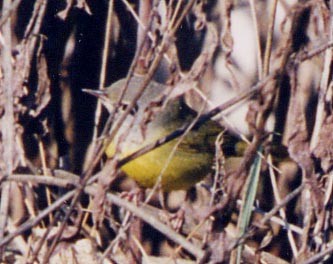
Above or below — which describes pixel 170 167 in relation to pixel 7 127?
below

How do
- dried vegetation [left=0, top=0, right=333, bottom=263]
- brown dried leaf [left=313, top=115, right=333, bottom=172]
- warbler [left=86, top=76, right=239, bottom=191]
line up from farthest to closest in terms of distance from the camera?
warbler [left=86, top=76, right=239, bottom=191] < dried vegetation [left=0, top=0, right=333, bottom=263] < brown dried leaf [left=313, top=115, right=333, bottom=172]

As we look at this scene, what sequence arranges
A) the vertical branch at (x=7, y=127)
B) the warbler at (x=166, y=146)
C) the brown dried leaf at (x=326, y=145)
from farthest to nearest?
1. the warbler at (x=166, y=146)
2. the vertical branch at (x=7, y=127)
3. the brown dried leaf at (x=326, y=145)

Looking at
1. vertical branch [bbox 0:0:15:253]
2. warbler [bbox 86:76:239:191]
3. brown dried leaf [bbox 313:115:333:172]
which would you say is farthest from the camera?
warbler [bbox 86:76:239:191]

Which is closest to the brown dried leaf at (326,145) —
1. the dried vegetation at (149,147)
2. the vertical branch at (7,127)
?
the dried vegetation at (149,147)

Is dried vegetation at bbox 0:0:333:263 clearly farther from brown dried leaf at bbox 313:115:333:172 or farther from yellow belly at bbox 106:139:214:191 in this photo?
yellow belly at bbox 106:139:214:191

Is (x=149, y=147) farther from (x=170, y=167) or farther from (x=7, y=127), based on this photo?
(x=170, y=167)

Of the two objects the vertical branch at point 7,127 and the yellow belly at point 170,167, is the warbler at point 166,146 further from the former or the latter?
the vertical branch at point 7,127

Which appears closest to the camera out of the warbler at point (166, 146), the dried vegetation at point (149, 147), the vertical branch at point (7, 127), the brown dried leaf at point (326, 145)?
the brown dried leaf at point (326, 145)

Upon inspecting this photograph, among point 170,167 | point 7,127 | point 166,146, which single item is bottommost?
point 170,167

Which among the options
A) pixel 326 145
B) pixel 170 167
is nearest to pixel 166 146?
pixel 170 167

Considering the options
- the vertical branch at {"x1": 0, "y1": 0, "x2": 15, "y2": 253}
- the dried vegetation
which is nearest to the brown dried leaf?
the dried vegetation

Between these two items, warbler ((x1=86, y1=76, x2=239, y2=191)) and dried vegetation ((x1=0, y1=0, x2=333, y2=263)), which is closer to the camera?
dried vegetation ((x1=0, y1=0, x2=333, y2=263))

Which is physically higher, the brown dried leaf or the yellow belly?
the brown dried leaf

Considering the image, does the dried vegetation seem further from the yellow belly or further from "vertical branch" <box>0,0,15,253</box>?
the yellow belly
